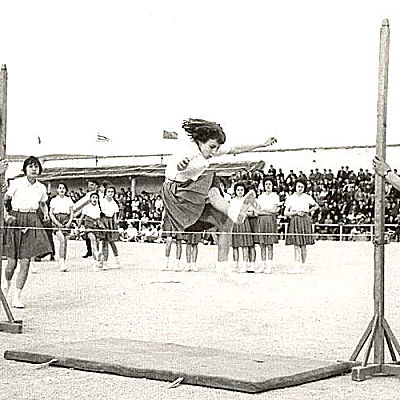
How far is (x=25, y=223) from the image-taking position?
785cm

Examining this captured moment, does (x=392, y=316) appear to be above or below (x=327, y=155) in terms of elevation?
below

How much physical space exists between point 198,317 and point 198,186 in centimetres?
212

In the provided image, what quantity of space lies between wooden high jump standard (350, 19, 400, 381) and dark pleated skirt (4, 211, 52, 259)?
11.1ft

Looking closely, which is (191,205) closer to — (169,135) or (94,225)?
(169,135)

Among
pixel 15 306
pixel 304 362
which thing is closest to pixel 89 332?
pixel 15 306

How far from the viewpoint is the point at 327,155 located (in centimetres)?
1638

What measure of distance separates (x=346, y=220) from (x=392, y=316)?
6.94 meters

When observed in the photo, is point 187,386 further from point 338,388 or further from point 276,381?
point 338,388

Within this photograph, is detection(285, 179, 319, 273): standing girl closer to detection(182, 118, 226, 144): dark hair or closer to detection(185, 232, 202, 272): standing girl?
detection(185, 232, 202, 272): standing girl

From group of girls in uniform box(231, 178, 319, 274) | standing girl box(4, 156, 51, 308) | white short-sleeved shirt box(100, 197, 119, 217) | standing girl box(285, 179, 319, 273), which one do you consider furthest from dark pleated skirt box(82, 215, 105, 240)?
standing girl box(4, 156, 51, 308)

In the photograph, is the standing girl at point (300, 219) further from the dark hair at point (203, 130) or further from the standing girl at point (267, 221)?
the dark hair at point (203, 130)

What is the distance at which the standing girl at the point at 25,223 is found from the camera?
7.81m

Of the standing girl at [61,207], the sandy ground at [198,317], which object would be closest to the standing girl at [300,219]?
the sandy ground at [198,317]

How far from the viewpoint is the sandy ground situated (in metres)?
4.76
